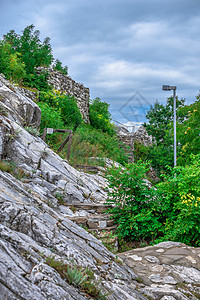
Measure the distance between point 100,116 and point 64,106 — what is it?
6.23 meters

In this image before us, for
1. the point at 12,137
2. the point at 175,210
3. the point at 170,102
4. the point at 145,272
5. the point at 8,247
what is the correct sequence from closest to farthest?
1. the point at 8,247
2. the point at 145,272
3. the point at 175,210
4. the point at 12,137
5. the point at 170,102

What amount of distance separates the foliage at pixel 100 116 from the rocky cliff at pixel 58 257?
50.8ft

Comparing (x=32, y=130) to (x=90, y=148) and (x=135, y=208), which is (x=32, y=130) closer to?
(x=135, y=208)

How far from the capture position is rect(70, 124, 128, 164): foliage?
1334cm

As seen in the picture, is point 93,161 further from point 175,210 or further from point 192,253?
point 192,253

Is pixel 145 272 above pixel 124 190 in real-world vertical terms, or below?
below

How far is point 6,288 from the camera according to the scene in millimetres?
2594

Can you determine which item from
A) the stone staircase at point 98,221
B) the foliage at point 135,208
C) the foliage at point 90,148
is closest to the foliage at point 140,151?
the foliage at point 90,148

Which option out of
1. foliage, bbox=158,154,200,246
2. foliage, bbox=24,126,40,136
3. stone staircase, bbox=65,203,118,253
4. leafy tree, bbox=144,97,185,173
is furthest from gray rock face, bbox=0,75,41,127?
leafy tree, bbox=144,97,185,173

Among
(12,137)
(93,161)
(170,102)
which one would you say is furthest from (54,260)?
(170,102)

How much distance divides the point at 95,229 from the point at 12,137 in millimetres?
3622

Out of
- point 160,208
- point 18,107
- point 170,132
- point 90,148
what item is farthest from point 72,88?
point 160,208

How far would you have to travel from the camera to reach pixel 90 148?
14867mm

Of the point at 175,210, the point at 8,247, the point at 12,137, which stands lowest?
the point at 175,210
